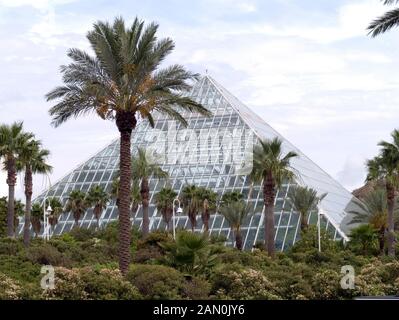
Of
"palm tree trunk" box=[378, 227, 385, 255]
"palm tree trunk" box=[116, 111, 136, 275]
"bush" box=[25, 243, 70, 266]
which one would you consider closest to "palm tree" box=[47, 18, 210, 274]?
"palm tree trunk" box=[116, 111, 136, 275]

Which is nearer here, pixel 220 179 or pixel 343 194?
pixel 220 179

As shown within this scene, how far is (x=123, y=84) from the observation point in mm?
29141

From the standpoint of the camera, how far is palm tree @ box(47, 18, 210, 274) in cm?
2920

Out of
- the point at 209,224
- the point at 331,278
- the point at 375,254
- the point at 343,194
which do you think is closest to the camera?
the point at 331,278

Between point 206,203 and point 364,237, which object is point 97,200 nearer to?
point 206,203

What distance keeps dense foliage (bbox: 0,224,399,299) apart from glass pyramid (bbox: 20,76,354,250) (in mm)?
22762

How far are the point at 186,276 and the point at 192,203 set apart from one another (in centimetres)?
3084

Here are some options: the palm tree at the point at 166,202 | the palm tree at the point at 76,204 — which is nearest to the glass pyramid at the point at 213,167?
the palm tree at the point at 76,204

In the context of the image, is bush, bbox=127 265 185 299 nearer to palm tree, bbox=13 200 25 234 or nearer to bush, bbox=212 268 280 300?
bush, bbox=212 268 280 300

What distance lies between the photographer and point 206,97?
7988 cm

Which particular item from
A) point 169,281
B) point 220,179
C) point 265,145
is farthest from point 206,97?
point 169,281

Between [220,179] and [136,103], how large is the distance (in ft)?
135
